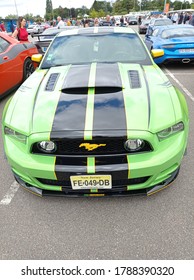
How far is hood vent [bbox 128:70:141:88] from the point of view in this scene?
2.71 m

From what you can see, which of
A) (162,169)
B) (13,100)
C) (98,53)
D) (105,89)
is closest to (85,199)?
(162,169)

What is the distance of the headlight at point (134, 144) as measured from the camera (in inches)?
84.4

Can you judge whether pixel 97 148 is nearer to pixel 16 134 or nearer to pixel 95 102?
pixel 95 102

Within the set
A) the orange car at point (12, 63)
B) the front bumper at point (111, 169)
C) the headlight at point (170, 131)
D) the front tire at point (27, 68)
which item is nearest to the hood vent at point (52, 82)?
the front bumper at point (111, 169)

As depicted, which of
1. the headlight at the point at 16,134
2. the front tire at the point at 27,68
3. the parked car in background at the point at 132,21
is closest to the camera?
the headlight at the point at 16,134

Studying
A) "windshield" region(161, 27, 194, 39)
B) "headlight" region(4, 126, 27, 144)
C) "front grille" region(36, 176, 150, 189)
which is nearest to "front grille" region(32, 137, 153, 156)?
"front grille" region(36, 176, 150, 189)

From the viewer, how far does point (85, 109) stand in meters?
2.34

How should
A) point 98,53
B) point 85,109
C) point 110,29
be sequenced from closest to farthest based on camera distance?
point 85,109
point 98,53
point 110,29

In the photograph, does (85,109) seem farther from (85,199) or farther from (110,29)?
(110,29)

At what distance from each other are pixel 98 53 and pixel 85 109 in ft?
5.10

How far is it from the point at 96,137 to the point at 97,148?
0.33 feet

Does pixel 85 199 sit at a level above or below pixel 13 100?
below

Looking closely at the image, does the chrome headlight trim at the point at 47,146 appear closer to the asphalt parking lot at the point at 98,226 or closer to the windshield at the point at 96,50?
the asphalt parking lot at the point at 98,226

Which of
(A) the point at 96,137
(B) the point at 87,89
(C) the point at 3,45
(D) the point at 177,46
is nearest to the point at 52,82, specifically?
(B) the point at 87,89
